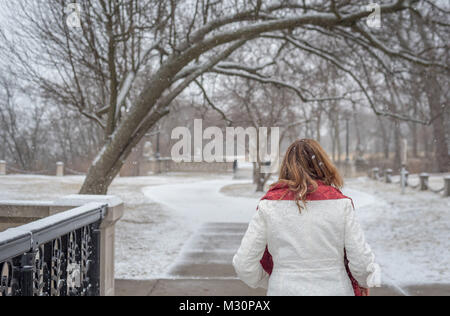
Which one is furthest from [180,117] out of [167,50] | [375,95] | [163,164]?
[375,95]

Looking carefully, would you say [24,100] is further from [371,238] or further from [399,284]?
[371,238]

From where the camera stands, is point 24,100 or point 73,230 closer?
point 73,230

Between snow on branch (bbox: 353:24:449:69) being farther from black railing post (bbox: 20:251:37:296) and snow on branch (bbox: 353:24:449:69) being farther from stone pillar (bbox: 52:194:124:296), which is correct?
black railing post (bbox: 20:251:37:296)

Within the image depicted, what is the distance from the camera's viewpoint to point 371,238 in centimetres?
880

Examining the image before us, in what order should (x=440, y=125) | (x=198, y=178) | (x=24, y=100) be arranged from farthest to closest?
1. (x=198, y=178)
2. (x=440, y=125)
3. (x=24, y=100)

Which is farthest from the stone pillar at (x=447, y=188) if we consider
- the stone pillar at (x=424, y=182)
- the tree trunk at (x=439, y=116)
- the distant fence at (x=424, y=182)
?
the tree trunk at (x=439, y=116)

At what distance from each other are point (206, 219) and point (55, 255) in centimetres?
871

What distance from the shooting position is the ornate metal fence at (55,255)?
2236mm

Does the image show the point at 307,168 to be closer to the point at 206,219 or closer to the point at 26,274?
the point at 26,274

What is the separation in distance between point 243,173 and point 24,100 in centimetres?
2037

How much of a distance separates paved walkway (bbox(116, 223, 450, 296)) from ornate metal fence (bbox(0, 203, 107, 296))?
4.81ft

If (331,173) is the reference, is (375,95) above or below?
above

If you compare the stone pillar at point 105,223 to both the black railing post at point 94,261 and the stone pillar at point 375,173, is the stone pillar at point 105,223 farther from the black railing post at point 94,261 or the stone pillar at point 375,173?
the stone pillar at point 375,173

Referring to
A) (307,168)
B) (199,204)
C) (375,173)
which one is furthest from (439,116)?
(375,173)
